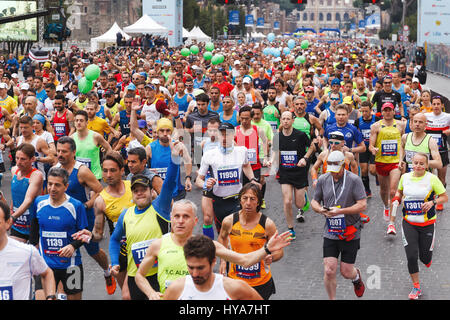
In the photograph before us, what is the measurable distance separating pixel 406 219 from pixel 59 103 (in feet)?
22.3

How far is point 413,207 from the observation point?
24.7 feet

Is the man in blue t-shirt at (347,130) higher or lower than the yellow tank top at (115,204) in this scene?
higher

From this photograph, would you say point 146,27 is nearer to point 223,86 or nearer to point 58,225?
point 223,86

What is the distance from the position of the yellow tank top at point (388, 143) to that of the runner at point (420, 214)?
2.86 meters

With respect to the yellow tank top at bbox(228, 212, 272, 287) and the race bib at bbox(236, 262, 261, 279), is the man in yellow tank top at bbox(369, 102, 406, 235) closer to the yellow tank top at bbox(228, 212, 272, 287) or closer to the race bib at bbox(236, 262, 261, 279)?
the yellow tank top at bbox(228, 212, 272, 287)

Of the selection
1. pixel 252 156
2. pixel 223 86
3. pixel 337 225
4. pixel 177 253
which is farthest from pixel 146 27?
pixel 177 253

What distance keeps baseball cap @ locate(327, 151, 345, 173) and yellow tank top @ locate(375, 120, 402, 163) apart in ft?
12.6

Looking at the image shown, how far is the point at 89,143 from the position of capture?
9.48 meters

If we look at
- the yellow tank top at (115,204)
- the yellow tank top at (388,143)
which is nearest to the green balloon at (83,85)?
the yellow tank top at (388,143)

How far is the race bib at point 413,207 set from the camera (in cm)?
752

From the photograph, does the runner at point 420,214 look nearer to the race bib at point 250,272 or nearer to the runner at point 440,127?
the race bib at point 250,272

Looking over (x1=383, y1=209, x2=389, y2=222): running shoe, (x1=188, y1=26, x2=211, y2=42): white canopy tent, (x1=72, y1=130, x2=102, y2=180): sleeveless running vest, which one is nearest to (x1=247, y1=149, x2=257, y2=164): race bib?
(x1=72, y1=130, x2=102, y2=180): sleeveless running vest

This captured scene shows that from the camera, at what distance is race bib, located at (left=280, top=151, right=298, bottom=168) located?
9.93m

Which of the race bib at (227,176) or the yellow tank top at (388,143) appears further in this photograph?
the yellow tank top at (388,143)
